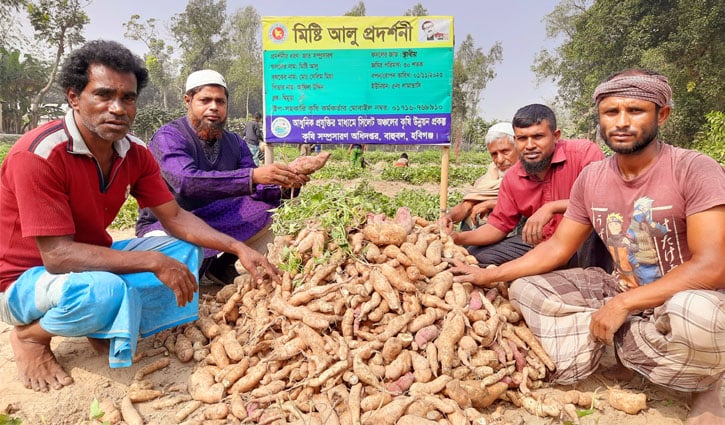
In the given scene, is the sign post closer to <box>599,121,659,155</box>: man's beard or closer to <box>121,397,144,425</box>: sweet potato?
<box>599,121,659,155</box>: man's beard

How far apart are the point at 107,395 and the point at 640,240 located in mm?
2929

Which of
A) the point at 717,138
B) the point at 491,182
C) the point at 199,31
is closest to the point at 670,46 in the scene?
the point at 717,138

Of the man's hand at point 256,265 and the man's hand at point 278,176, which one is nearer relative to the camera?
the man's hand at point 256,265

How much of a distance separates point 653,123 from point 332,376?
2.06m

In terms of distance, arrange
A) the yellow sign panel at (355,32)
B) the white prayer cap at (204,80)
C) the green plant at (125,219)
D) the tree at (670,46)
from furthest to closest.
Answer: the tree at (670,46), the green plant at (125,219), the yellow sign panel at (355,32), the white prayer cap at (204,80)

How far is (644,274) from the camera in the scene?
2373 millimetres

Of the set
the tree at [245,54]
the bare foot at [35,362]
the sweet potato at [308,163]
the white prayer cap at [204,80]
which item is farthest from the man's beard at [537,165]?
the tree at [245,54]

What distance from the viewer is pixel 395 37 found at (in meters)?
4.10

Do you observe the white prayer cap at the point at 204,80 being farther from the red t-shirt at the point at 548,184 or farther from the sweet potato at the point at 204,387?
the red t-shirt at the point at 548,184

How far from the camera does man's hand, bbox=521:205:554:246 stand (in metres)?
3.03

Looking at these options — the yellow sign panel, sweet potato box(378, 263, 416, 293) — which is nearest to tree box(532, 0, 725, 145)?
the yellow sign panel

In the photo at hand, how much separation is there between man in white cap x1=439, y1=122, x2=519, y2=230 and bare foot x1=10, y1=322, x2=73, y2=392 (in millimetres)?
2777

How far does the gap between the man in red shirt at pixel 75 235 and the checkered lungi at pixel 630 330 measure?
2.01m

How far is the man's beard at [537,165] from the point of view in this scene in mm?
3177
